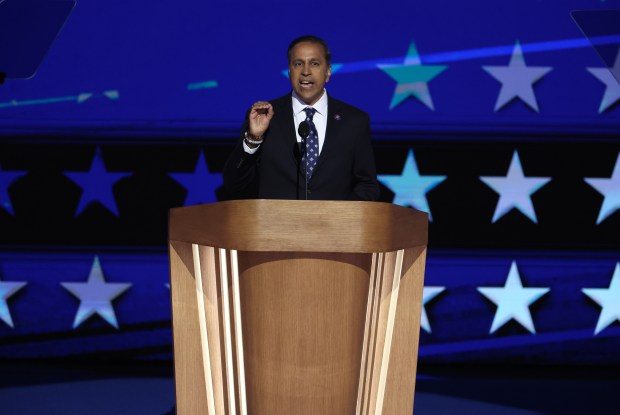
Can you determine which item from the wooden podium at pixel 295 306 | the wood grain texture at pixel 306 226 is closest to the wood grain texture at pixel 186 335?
the wooden podium at pixel 295 306

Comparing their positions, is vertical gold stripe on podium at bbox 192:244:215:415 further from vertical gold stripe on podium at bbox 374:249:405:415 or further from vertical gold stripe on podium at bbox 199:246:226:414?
vertical gold stripe on podium at bbox 374:249:405:415

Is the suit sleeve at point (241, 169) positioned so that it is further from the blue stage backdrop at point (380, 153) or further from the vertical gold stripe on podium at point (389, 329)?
the blue stage backdrop at point (380, 153)

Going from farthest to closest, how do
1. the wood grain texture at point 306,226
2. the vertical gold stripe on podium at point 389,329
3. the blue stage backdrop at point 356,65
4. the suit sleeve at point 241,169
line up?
the blue stage backdrop at point 356,65 → the suit sleeve at point 241,169 → the vertical gold stripe on podium at point 389,329 → the wood grain texture at point 306,226

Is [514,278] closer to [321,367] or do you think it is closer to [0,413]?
[321,367]

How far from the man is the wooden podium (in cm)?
37

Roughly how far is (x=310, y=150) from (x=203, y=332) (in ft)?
2.27

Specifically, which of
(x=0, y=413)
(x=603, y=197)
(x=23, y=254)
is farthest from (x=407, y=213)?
(x=23, y=254)

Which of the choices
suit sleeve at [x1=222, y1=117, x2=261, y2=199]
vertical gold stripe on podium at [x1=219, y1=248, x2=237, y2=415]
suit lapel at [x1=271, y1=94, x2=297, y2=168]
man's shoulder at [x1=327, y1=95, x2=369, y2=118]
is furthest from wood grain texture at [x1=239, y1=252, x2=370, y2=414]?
man's shoulder at [x1=327, y1=95, x2=369, y2=118]

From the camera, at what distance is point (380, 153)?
12.9ft

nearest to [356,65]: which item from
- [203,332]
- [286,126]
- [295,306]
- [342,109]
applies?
[342,109]

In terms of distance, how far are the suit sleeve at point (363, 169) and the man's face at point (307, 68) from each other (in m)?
0.21

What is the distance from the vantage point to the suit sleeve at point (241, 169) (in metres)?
2.34

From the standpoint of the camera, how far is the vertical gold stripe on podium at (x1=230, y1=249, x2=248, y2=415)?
2.00m

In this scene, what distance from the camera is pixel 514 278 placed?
3967 mm
